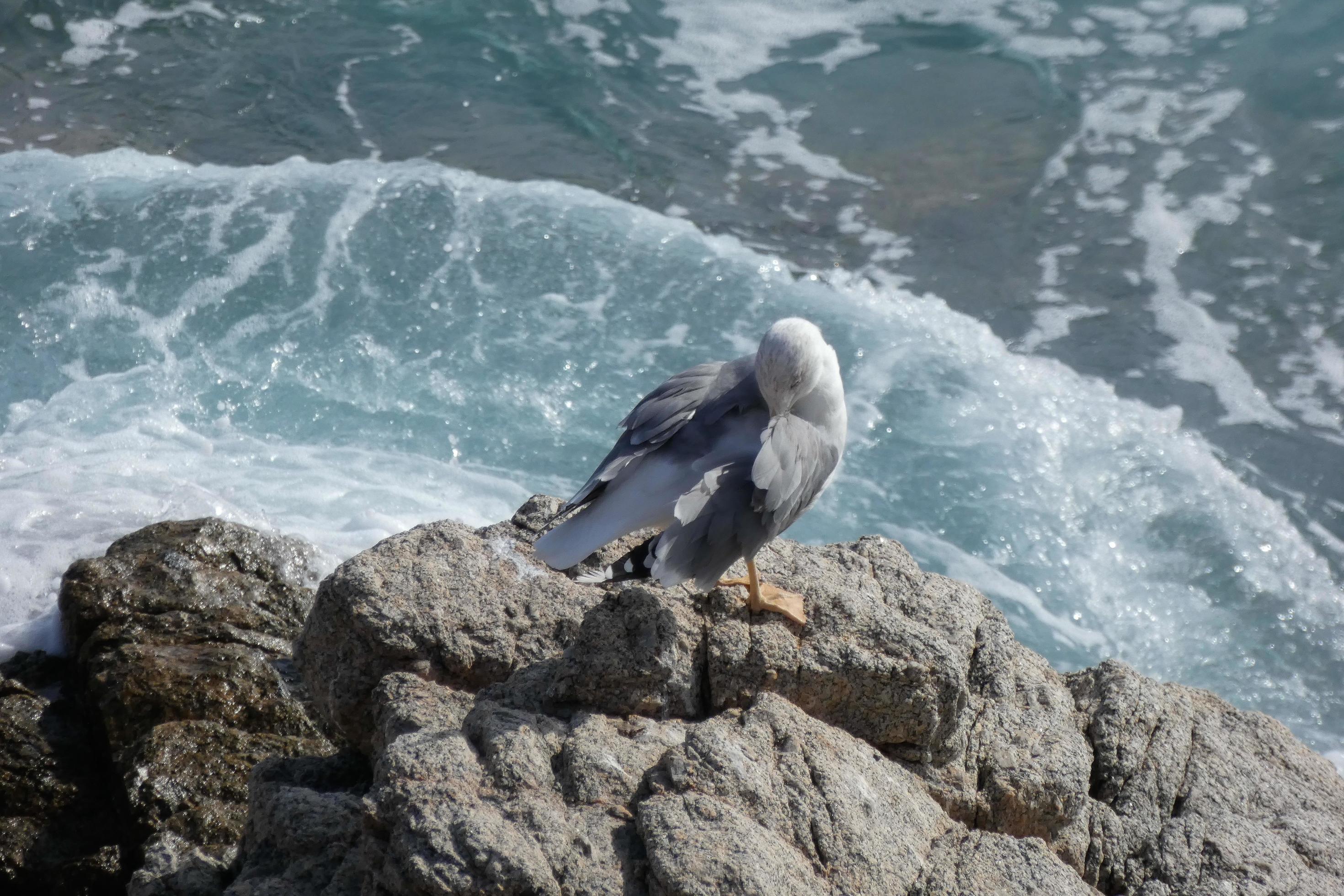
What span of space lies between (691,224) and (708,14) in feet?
12.8

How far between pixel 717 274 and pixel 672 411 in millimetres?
5556

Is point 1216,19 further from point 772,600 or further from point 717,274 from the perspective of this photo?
point 772,600

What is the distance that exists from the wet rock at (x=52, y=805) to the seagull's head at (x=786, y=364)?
2.36 metres

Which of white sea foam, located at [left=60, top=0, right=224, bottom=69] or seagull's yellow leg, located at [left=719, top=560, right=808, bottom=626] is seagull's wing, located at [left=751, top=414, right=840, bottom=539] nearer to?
seagull's yellow leg, located at [left=719, top=560, right=808, bottom=626]

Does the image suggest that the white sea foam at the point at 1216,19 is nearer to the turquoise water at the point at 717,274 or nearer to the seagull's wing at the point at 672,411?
the turquoise water at the point at 717,274

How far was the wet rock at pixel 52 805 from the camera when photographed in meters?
3.63

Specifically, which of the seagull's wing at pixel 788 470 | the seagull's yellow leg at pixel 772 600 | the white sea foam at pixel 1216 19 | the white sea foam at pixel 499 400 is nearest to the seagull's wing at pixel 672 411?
the seagull's wing at pixel 788 470

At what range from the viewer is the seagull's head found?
11.6ft

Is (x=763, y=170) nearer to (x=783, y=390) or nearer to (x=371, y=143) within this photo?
(x=371, y=143)

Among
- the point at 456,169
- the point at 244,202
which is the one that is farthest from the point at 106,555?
the point at 456,169

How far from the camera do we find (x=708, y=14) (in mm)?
12445

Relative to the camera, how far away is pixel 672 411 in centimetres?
359

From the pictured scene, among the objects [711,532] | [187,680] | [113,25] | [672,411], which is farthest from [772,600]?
[113,25]

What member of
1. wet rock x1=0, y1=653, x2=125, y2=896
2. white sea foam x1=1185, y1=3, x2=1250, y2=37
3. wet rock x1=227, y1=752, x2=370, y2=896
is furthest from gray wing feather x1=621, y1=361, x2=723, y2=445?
white sea foam x1=1185, y1=3, x2=1250, y2=37
